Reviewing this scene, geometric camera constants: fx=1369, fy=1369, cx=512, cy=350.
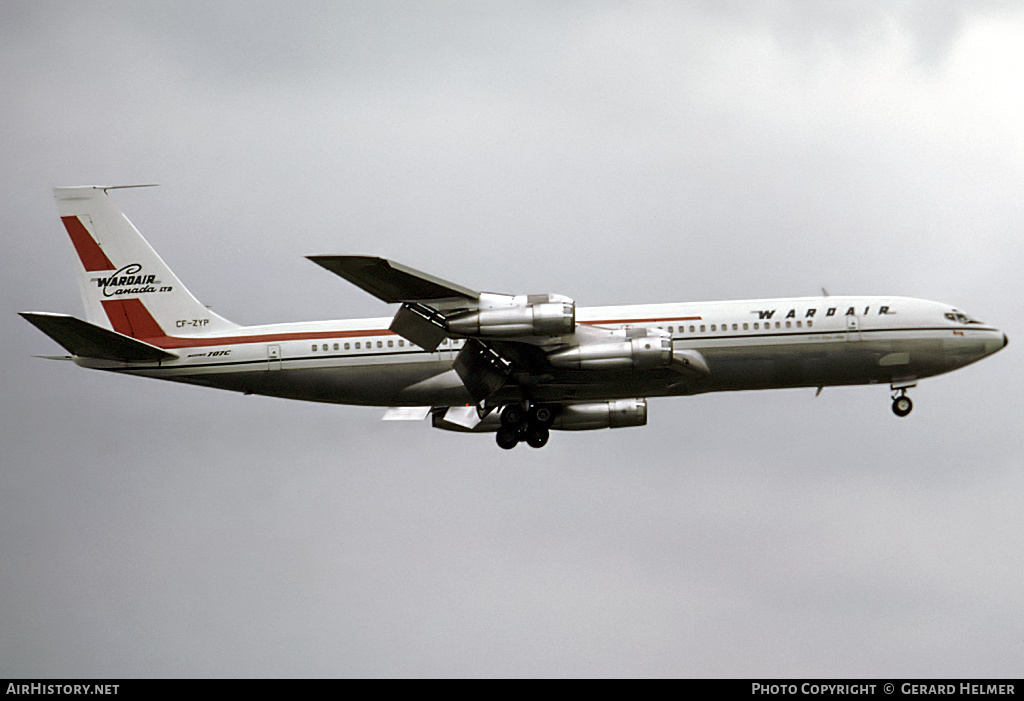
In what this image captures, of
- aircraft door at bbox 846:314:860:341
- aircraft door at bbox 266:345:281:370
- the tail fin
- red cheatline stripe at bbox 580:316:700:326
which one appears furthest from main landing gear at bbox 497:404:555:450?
the tail fin

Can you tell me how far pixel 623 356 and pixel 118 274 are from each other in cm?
2152

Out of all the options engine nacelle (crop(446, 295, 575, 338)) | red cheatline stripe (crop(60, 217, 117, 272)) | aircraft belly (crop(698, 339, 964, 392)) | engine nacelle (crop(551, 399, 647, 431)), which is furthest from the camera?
red cheatline stripe (crop(60, 217, 117, 272))

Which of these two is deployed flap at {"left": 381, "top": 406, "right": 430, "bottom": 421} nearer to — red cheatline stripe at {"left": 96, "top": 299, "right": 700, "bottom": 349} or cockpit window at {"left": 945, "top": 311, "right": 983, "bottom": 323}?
red cheatline stripe at {"left": 96, "top": 299, "right": 700, "bottom": 349}

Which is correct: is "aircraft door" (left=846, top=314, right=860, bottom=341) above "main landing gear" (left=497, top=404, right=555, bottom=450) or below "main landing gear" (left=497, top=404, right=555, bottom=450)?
above

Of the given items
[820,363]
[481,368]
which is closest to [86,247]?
[481,368]

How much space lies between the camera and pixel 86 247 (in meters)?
55.9

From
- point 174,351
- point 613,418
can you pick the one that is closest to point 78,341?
point 174,351

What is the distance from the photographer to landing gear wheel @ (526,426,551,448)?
5269 centimetres

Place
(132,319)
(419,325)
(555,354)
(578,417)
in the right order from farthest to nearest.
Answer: (578,417)
(132,319)
(555,354)
(419,325)

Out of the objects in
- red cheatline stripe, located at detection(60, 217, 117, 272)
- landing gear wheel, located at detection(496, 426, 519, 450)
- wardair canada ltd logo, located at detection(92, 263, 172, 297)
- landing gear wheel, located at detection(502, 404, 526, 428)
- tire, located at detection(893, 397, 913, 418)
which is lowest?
landing gear wheel, located at detection(496, 426, 519, 450)

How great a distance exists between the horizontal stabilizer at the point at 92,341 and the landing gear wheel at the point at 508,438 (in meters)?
12.9

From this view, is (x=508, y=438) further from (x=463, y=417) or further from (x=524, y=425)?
(x=463, y=417)

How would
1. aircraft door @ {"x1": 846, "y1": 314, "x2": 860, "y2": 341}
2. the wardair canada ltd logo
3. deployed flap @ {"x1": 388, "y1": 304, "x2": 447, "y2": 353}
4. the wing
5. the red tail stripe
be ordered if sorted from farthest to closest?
the wardair canada ltd logo → the red tail stripe → aircraft door @ {"x1": 846, "y1": 314, "x2": 860, "y2": 341} → deployed flap @ {"x1": 388, "y1": 304, "x2": 447, "y2": 353} → the wing

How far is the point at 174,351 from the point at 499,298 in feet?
45.1
